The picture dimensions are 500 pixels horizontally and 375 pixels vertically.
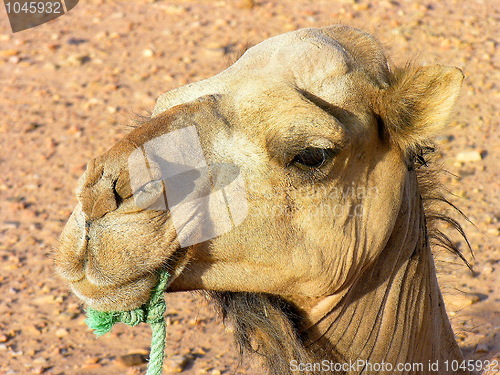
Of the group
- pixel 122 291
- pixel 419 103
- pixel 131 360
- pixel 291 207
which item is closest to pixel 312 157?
pixel 291 207

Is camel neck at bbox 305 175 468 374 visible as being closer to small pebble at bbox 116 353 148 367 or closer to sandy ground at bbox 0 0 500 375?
sandy ground at bbox 0 0 500 375

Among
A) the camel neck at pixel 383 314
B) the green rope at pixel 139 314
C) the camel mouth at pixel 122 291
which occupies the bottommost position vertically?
the camel neck at pixel 383 314

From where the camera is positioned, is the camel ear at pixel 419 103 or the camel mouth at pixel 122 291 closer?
the camel mouth at pixel 122 291

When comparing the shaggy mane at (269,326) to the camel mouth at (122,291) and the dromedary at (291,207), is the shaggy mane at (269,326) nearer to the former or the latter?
the dromedary at (291,207)

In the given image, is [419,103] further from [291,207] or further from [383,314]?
[383,314]

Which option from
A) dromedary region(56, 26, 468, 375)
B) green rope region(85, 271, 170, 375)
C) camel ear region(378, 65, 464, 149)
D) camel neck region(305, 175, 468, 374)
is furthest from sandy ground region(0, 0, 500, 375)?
green rope region(85, 271, 170, 375)

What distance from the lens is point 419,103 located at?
2.79 meters

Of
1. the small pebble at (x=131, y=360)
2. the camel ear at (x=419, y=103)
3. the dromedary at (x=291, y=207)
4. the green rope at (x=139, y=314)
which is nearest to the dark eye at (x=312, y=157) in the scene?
the dromedary at (x=291, y=207)

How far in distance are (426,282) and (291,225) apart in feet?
2.44

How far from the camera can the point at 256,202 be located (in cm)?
263

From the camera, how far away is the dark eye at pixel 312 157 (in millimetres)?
2641

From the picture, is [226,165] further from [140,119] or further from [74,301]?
[74,301]

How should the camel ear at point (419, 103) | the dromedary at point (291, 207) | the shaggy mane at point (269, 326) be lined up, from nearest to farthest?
the dromedary at point (291, 207) → the camel ear at point (419, 103) → the shaggy mane at point (269, 326)

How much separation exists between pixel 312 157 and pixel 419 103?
477 mm
